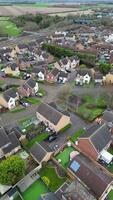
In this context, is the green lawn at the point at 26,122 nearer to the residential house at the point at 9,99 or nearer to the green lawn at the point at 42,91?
the residential house at the point at 9,99

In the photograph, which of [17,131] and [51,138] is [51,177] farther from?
[17,131]

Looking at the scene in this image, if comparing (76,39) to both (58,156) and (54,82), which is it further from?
(58,156)

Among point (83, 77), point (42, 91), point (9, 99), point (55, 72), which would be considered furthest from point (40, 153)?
point (55, 72)

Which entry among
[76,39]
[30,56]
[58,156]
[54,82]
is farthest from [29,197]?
[76,39]

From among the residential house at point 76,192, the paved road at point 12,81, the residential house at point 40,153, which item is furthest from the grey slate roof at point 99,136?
the paved road at point 12,81

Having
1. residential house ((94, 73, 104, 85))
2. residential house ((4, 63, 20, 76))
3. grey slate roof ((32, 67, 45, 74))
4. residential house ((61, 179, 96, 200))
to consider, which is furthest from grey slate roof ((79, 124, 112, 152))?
residential house ((4, 63, 20, 76))

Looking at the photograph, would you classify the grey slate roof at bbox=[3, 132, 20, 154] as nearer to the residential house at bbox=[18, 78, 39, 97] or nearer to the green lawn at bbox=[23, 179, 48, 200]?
the green lawn at bbox=[23, 179, 48, 200]
